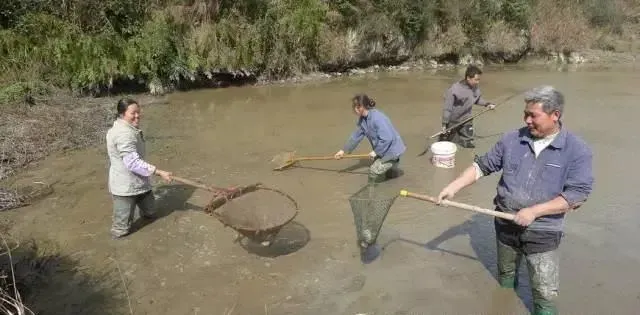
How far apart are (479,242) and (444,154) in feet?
7.51

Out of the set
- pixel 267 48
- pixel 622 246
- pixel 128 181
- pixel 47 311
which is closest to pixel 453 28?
pixel 267 48

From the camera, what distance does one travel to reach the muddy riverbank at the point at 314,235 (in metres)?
4.51

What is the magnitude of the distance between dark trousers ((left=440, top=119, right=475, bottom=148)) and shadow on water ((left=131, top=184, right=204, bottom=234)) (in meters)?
4.41

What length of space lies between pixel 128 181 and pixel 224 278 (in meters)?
1.51

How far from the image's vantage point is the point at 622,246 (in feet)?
17.8

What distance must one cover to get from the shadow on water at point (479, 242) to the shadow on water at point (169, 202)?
8.69 ft

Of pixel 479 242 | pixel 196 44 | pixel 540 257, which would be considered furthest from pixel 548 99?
pixel 196 44

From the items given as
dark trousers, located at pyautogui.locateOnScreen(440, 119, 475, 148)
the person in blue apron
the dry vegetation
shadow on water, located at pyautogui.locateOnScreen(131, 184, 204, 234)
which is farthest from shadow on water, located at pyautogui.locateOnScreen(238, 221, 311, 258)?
dark trousers, located at pyautogui.locateOnScreen(440, 119, 475, 148)

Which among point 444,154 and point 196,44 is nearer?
point 444,154

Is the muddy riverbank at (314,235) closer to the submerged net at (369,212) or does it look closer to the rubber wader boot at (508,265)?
the rubber wader boot at (508,265)

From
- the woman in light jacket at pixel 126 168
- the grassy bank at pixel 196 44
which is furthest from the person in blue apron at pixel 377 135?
the grassy bank at pixel 196 44

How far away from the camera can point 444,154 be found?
7.55 meters

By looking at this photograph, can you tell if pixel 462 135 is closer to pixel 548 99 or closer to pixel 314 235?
pixel 314 235

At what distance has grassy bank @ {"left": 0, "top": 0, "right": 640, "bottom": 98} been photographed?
1112 cm
